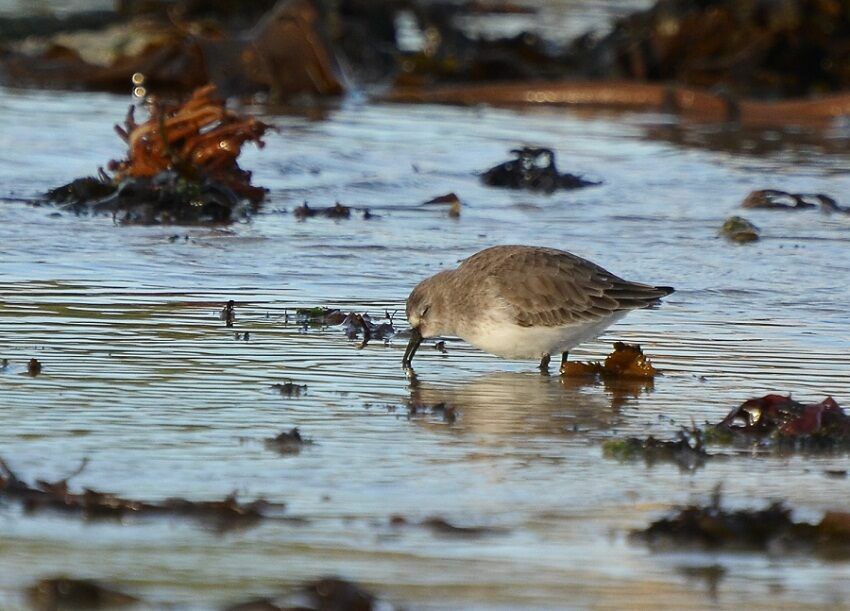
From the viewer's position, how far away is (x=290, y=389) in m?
5.53

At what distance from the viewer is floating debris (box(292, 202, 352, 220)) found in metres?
9.73

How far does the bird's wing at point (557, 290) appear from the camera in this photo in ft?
20.6

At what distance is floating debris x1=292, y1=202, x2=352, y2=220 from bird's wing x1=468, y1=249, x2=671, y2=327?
319 centimetres

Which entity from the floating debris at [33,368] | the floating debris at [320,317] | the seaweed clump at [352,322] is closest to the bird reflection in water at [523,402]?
the seaweed clump at [352,322]

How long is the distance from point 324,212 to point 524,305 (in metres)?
3.65

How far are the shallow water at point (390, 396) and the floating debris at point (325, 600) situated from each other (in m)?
0.07

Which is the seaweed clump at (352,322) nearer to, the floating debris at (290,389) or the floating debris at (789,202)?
the floating debris at (290,389)

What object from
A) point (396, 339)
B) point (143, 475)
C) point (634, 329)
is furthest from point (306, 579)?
point (634, 329)

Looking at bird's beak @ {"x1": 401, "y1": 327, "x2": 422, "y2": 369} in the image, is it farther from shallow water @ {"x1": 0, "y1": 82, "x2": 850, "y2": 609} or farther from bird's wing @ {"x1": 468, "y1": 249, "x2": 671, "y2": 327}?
bird's wing @ {"x1": 468, "y1": 249, "x2": 671, "y2": 327}

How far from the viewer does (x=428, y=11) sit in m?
20.9

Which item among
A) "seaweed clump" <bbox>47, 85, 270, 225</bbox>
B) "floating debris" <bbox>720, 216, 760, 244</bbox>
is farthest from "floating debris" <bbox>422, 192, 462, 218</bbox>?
"floating debris" <bbox>720, 216, 760, 244</bbox>

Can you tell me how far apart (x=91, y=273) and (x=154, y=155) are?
2.37 meters

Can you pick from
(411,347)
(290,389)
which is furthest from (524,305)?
(290,389)

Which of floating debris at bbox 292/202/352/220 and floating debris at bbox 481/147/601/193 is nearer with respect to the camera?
floating debris at bbox 292/202/352/220
